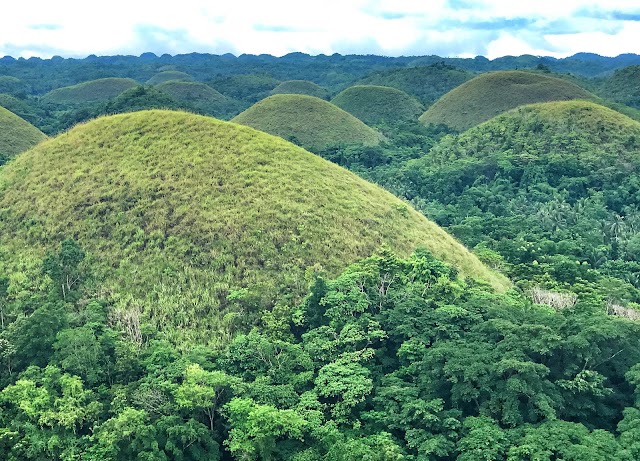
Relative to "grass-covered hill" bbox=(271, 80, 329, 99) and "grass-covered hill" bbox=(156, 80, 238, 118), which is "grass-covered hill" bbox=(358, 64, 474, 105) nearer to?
"grass-covered hill" bbox=(271, 80, 329, 99)

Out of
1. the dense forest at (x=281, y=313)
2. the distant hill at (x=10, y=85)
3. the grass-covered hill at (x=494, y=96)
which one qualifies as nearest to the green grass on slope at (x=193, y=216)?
the dense forest at (x=281, y=313)

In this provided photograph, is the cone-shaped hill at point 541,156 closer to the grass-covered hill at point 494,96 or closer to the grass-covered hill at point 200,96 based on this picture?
the grass-covered hill at point 494,96

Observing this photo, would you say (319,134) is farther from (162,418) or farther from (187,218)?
(162,418)

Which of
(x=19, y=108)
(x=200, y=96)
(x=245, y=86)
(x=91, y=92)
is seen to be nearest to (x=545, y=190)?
(x=19, y=108)

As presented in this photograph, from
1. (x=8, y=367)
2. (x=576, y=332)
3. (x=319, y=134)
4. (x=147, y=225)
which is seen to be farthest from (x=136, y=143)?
(x=319, y=134)

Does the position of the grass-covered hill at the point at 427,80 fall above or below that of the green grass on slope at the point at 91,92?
above

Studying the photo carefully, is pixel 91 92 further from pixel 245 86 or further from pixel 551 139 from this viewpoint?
pixel 551 139

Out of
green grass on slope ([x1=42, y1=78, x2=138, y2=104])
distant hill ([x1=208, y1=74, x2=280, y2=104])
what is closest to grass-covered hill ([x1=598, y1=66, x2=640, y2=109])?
distant hill ([x1=208, y1=74, x2=280, y2=104])
